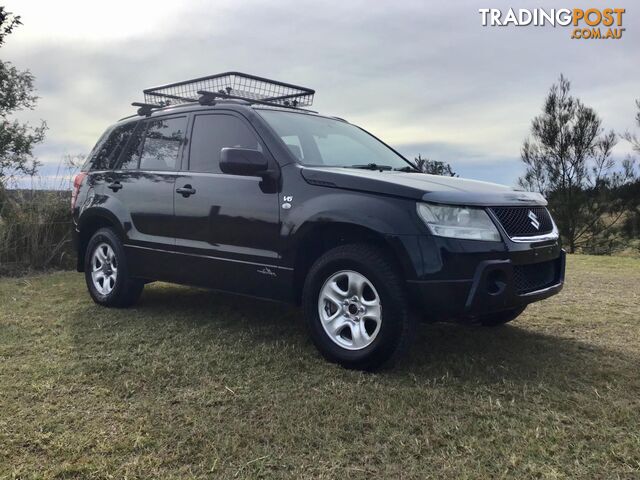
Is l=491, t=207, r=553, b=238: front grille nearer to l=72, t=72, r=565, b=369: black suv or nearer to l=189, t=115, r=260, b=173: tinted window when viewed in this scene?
l=72, t=72, r=565, b=369: black suv

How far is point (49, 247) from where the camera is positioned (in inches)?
326

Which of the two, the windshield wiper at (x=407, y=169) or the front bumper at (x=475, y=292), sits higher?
the windshield wiper at (x=407, y=169)

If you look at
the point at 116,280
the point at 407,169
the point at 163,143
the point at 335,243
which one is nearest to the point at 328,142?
the point at 407,169

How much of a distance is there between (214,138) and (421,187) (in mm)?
1934

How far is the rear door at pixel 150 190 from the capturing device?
15.5 ft

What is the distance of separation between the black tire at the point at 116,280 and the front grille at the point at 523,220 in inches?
134

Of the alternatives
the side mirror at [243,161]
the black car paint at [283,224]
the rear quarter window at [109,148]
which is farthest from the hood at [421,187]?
the rear quarter window at [109,148]

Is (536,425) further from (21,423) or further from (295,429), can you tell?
(21,423)

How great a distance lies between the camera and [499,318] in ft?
14.7

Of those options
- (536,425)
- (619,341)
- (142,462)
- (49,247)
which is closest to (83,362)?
(142,462)

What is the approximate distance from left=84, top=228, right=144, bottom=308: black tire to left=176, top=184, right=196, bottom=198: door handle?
40.8 inches

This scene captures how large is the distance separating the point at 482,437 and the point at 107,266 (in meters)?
3.99

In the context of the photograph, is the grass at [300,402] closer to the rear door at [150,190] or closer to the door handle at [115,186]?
the rear door at [150,190]

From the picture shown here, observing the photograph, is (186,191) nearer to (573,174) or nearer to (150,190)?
(150,190)
